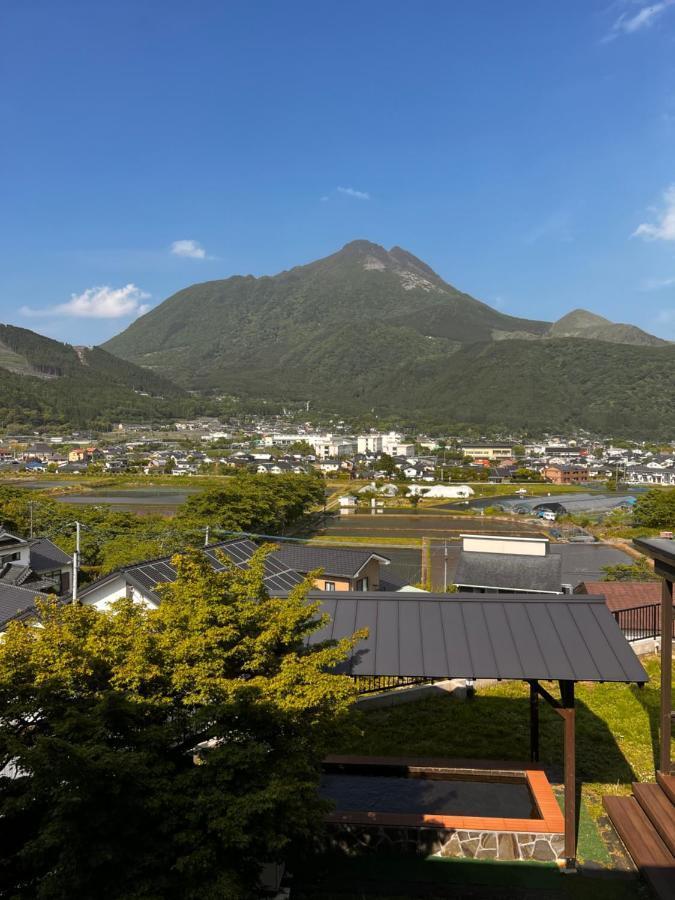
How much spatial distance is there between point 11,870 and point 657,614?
12589 millimetres

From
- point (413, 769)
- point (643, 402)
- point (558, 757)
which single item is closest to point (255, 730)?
point (413, 769)

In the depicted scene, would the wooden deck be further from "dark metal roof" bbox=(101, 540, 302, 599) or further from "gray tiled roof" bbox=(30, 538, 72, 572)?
"gray tiled roof" bbox=(30, 538, 72, 572)

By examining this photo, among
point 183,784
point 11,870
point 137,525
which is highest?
point 183,784

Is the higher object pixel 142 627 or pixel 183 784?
pixel 142 627

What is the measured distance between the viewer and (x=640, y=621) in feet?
43.1

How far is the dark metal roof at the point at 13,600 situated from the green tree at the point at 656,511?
136ft

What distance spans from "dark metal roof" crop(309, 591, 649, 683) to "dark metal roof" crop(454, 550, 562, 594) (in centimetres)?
1218

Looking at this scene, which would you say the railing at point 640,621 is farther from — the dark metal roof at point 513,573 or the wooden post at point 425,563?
the wooden post at point 425,563

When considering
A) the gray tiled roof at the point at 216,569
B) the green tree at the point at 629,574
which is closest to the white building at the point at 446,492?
the green tree at the point at 629,574

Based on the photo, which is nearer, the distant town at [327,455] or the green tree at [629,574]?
the green tree at [629,574]

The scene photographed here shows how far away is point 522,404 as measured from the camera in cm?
19912

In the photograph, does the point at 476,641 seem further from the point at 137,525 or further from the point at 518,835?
the point at 137,525

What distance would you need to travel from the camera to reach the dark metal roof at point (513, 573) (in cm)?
1809

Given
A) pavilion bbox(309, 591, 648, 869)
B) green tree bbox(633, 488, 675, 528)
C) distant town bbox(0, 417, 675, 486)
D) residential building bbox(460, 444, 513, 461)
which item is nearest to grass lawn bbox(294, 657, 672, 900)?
pavilion bbox(309, 591, 648, 869)
